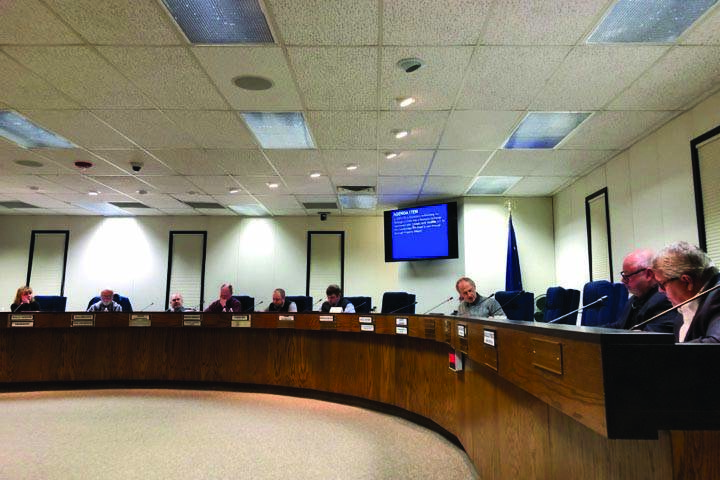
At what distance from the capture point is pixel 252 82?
3480 millimetres

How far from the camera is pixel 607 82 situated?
3.43m

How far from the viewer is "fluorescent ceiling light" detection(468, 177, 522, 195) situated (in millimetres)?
6098

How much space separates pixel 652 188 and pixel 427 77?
2.63 m

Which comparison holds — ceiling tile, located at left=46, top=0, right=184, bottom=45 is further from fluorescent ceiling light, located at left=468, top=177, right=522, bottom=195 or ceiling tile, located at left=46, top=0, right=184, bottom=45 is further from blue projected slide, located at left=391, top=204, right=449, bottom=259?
blue projected slide, located at left=391, top=204, right=449, bottom=259

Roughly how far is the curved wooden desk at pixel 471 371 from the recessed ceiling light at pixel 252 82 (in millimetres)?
2192

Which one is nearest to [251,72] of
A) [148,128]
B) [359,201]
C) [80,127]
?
[148,128]

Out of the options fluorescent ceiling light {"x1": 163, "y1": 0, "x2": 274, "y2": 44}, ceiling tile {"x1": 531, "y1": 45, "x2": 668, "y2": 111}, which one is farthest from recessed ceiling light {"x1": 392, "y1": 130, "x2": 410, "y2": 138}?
fluorescent ceiling light {"x1": 163, "y1": 0, "x2": 274, "y2": 44}

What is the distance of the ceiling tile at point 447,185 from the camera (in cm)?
609

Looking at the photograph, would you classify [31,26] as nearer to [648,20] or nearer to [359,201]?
[648,20]

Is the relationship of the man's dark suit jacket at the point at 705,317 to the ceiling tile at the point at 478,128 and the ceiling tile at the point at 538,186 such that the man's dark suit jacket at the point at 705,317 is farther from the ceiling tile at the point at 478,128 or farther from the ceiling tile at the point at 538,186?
the ceiling tile at the point at 538,186

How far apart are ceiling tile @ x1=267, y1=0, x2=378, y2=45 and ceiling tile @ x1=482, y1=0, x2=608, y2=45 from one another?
739 mm

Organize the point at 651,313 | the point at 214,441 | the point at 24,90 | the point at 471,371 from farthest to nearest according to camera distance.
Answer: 1. the point at 24,90
2. the point at 214,441
3. the point at 471,371
4. the point at 651,313

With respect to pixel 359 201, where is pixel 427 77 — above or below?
above

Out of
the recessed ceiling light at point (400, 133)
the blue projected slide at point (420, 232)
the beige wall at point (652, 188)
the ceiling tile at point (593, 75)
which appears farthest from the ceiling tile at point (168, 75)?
the beige wall at point (652, 188)
